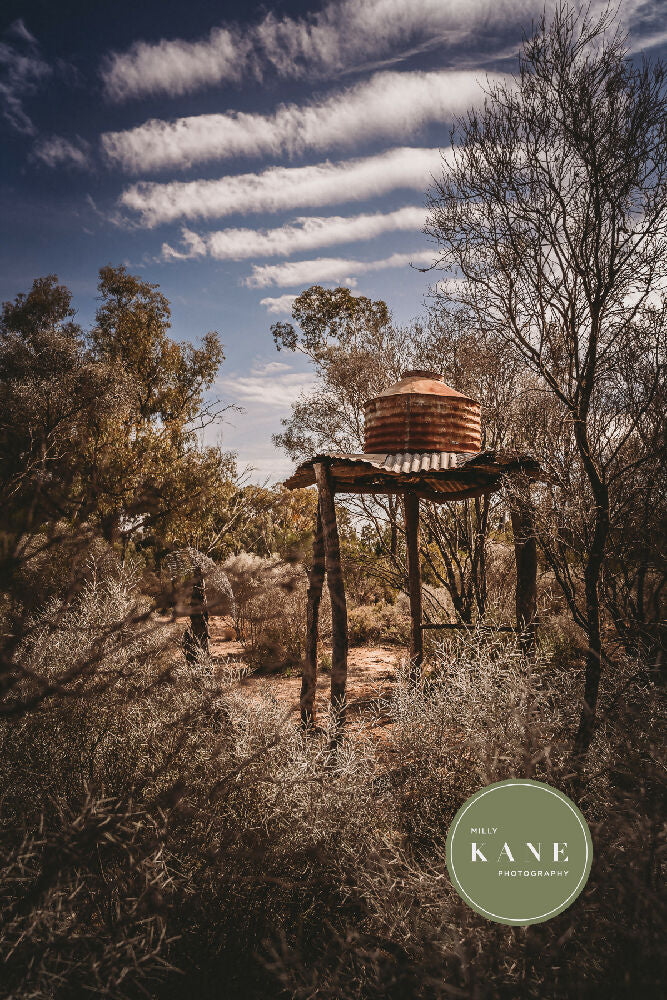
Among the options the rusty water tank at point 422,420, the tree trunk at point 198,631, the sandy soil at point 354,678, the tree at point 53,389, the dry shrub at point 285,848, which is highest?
the tree at point 53,389

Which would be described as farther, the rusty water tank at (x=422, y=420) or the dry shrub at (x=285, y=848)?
the rusty water tank at (x=422, y=420)

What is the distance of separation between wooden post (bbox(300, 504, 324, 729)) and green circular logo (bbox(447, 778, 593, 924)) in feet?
10.1

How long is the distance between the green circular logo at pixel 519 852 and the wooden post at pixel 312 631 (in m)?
3.07

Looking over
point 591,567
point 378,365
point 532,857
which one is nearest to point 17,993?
point 532,857

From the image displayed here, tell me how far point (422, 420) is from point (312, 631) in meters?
2.30

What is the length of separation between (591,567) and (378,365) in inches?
272

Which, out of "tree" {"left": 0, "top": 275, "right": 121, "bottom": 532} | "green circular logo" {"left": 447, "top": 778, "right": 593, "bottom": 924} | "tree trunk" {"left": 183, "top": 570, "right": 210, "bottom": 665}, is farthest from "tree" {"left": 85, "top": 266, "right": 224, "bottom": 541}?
"green circular logo" {"left": 447, "top": 778, "right": 593, "bottom": 924}

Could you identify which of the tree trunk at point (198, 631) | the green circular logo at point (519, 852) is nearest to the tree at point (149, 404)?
the tree trunk at point (198, 631)

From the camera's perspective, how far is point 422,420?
14.0 feet

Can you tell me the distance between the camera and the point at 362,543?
38.9ft

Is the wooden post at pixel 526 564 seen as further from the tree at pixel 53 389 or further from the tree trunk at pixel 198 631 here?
the tree at pixel 53 389

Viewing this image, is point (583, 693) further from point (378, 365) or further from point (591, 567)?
point (378, 365)

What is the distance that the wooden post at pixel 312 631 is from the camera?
4816mm

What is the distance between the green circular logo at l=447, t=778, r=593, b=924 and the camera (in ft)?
5.43
